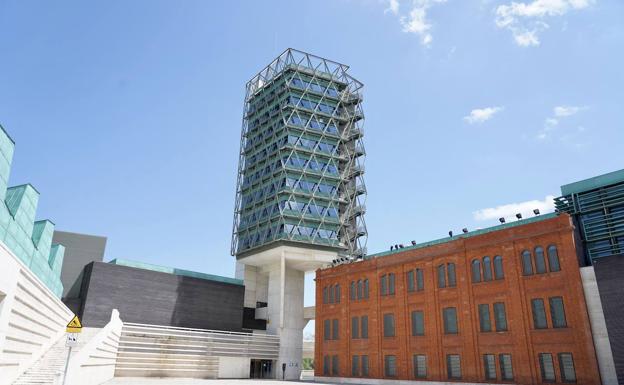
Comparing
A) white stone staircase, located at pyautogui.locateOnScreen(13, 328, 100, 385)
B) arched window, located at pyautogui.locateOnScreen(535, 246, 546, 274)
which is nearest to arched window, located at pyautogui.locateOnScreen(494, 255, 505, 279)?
arched window, located at pyautogui.locateOnScreen(535, 246, 546, 274)

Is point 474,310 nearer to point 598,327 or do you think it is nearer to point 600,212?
point 598,327

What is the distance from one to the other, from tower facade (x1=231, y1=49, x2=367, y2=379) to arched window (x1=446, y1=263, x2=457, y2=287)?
1124 inches

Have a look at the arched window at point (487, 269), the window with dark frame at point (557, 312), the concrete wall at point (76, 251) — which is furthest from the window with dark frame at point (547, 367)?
the concrete wall at point (76, 251)

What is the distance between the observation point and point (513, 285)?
38156 millimetres

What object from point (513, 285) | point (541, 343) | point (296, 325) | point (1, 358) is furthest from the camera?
point (296, 325)

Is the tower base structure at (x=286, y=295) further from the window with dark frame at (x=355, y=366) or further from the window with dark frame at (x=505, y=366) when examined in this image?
the window with dark frame at (x=505, y=366)

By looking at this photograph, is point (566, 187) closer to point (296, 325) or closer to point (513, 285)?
point (513, 285)

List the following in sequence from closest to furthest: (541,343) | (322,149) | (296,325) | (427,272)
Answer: (541,343) < (427,272) < (296,325) < (322,149)

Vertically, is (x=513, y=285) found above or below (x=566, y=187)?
below

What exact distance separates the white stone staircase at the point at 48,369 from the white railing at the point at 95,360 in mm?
720

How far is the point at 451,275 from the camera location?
4334 cm

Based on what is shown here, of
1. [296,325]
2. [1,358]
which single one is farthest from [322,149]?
[1,358]

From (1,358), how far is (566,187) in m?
42.1

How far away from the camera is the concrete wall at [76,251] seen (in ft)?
222
